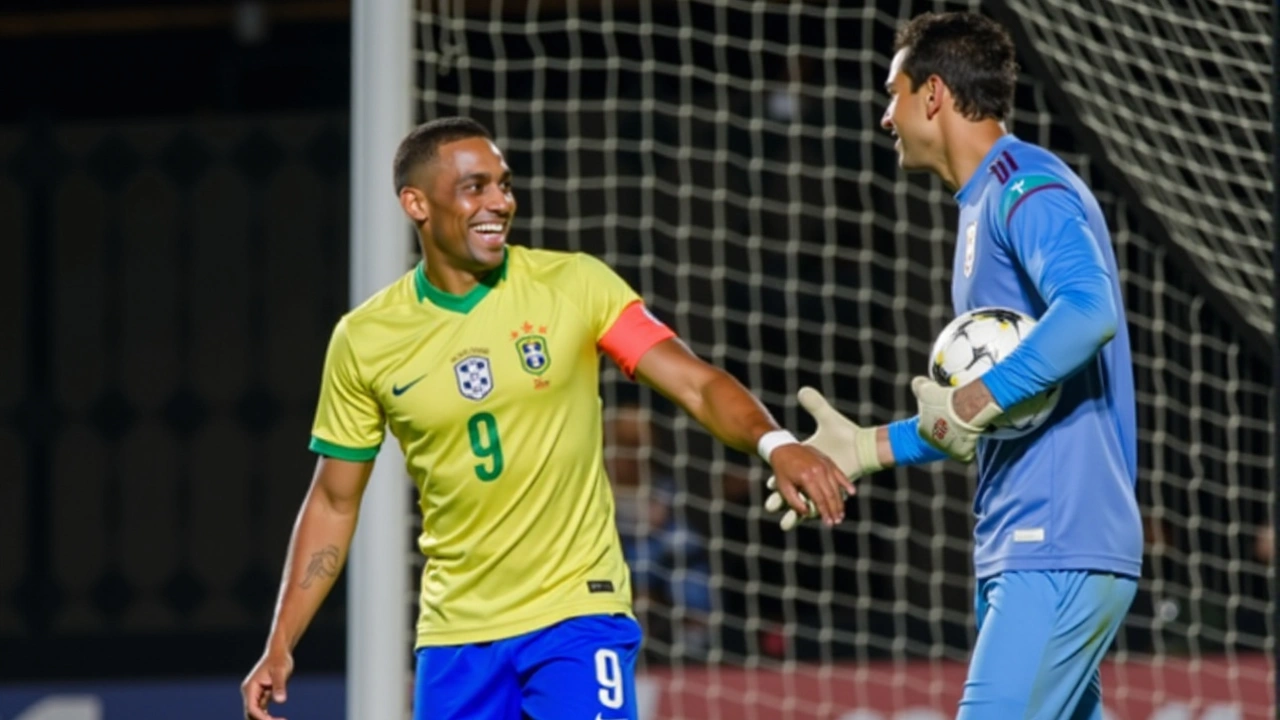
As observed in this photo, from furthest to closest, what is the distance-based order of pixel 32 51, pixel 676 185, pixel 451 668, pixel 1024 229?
1. pixel 32 51
2. pixel 676 185
3. pixel 451 668
4. pixel 1024 229

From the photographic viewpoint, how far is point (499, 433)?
4324 mm

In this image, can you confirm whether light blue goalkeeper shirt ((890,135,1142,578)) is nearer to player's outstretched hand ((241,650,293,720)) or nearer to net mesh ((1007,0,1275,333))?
player's outstretched hand ((241,650,293,720))

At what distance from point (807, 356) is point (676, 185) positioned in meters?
0.84

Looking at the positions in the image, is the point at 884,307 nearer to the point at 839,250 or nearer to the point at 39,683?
the point at 839,250

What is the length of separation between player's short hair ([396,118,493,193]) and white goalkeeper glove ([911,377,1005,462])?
46.5 inches

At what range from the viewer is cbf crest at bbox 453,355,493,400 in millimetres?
4324

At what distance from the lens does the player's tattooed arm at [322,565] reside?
14.6ft

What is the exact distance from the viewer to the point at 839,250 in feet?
26.9

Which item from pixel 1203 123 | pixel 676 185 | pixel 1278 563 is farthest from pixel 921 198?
pixel 1278 563

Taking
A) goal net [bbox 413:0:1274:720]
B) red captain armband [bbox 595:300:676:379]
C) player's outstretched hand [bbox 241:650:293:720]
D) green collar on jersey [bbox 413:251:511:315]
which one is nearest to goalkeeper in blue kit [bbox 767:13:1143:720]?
red captain armband [bbox 595:300:676:379]

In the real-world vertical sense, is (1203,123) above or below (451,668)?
above

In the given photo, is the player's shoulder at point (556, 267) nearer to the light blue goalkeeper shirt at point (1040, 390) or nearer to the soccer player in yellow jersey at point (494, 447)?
the soccer player in yellow jersey at point (494, 447)

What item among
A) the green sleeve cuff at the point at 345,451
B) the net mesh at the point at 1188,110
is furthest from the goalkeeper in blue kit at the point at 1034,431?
the net mesh at the point at 1188,110

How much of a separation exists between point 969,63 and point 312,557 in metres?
1.62
